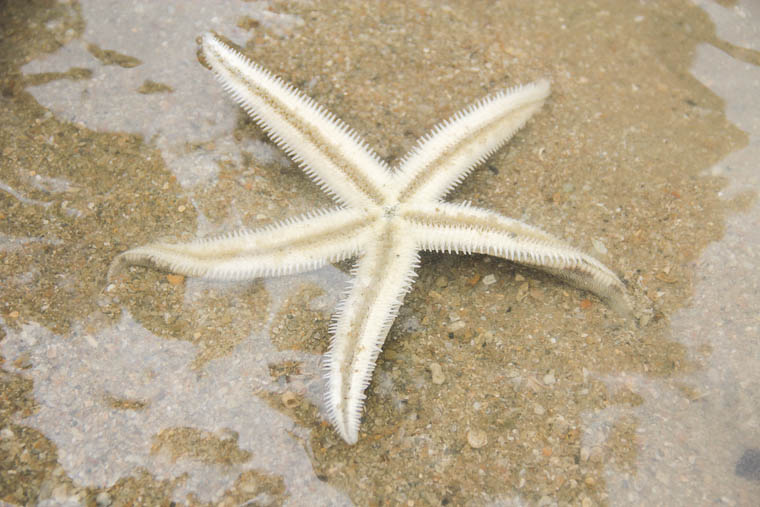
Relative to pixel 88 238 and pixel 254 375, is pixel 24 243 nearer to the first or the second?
pixel 88 238

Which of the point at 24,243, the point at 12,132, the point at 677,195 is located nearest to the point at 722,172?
the point at 677,195

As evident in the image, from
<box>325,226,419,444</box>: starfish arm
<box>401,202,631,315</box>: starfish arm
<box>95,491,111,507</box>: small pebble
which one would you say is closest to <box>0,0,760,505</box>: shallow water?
<box>95,491,111,507</box>: small pebble

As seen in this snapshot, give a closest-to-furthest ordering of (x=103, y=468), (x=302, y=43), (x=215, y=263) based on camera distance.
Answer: (x=103, y=468), (x=215, y=263), (x=302, y=43)

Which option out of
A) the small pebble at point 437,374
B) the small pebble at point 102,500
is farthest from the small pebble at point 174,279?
the small pebble at point 437,374

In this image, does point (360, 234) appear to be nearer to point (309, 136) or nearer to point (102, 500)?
point (309, 136)

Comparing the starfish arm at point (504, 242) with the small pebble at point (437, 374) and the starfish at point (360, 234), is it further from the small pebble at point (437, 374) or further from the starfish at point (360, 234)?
the small pebble at point (437, 374)

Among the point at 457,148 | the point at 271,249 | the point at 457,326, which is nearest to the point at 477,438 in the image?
the point at 457,326
